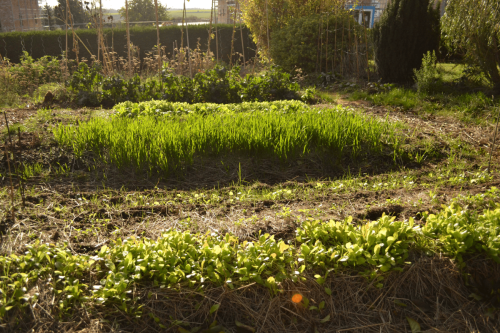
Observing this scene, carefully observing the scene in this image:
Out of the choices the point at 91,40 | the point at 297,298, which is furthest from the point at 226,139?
the point at 91,40

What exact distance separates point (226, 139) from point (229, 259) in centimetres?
227

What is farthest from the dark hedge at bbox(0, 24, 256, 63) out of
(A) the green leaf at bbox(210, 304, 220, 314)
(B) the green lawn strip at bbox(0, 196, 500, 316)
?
(A) the green leaf at bbox(210, 304, 220, 314)

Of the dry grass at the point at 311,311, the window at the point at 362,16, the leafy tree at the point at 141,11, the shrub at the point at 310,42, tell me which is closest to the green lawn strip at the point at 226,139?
the dry grass at the point at 311,311

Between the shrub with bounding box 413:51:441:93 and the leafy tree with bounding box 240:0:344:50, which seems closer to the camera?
the shrub with bounding box 413:51:441:93

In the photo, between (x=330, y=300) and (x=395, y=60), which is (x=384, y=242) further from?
(x=395, y=60)

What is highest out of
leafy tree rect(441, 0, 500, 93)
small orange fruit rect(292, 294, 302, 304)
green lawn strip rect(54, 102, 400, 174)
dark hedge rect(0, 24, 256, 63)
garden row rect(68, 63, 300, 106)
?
dark hedge rect(0, 24, 256, 63)

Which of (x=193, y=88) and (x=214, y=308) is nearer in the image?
(x=214, y=308)

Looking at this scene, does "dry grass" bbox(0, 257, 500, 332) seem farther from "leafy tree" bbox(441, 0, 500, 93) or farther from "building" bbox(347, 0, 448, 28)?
"building" bbox(347, 0, 448, 28)

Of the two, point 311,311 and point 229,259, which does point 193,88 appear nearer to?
point 229,259

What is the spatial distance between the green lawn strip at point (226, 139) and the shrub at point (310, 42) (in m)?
6.33

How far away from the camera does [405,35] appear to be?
841 centimetres

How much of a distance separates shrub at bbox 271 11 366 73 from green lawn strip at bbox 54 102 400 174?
20.8 ft

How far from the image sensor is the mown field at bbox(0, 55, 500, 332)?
6.76 ft

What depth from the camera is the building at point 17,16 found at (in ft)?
70.1
